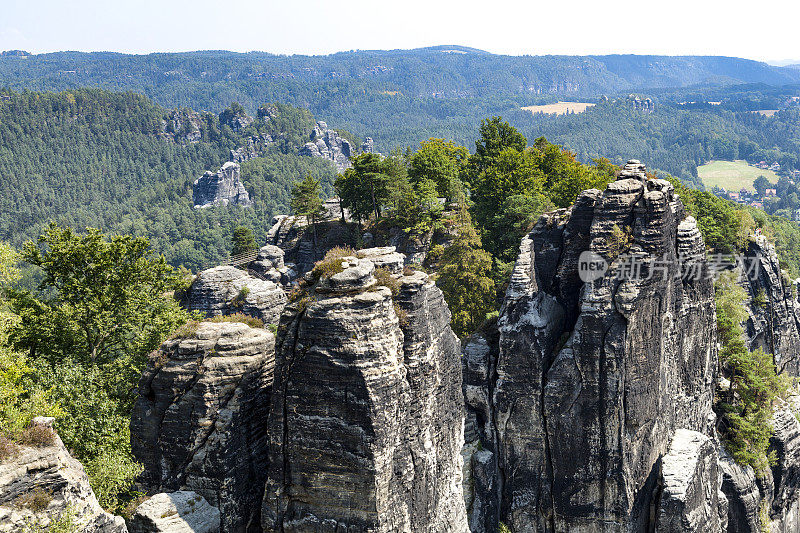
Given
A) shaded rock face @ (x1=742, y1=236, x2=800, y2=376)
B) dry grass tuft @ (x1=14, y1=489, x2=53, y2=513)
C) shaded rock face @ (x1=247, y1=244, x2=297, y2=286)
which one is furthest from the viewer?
shaded rock face @ (x1=247, y1=244, x2=297, y2=286)

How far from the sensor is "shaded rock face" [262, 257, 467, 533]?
18.8 m

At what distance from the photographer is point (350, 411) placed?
1881cm

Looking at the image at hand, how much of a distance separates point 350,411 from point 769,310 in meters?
66.8

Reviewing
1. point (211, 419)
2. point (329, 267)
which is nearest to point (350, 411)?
point (329, 267)

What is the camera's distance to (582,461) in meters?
36.8

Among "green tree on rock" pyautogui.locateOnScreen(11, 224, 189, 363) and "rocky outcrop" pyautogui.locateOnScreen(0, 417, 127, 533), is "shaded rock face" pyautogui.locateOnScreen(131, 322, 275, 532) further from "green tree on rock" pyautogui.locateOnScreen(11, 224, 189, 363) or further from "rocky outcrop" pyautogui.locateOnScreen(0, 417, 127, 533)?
"green tree on rock" pyautogui.locateOnScreen(11, 224, 189, 363)

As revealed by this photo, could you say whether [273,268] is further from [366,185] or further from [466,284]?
[466,284]

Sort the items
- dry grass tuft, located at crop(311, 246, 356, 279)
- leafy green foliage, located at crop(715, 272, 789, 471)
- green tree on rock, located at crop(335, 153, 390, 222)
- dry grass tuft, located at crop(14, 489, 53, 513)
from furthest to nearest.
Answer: green tree on rock, located at crop(335, 153, 390, 222), leafy green foliage, located at crop(715, 272, 789, 471), dry grass tuft, located at crop(311, 246, 356, 279), dry grass tuft, located at crop(14, 489, 53, 513)

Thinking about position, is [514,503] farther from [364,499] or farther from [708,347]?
[364,499]

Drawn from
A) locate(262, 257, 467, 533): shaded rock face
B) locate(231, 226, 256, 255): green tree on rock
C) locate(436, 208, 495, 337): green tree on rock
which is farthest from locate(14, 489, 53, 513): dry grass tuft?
locate(231, 226, 256, 255): green tree on rock

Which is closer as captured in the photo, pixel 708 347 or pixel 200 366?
pixel 200 366

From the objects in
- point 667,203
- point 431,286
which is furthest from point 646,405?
point 431,286

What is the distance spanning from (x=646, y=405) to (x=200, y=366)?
25.8 metres

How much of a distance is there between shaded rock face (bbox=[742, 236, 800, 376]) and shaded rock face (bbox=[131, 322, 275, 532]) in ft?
207
